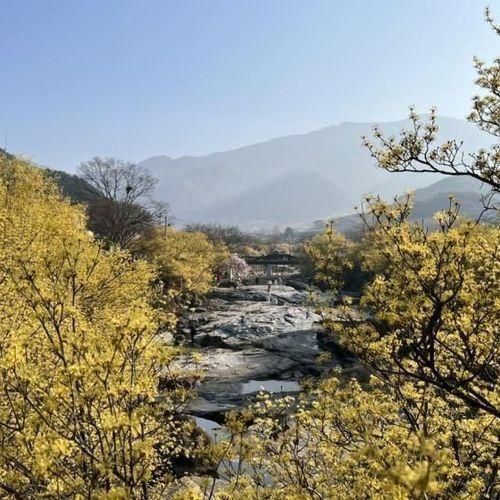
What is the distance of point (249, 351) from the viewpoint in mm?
44438

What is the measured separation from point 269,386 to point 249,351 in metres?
7.64

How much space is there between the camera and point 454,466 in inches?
290

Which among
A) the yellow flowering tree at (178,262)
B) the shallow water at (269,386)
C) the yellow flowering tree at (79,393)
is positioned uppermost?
the yellow flowering tree at (79,393)

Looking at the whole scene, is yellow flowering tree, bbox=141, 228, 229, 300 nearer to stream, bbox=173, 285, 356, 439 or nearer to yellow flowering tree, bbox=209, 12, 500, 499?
stream, bbox=173, 285, 356, 439

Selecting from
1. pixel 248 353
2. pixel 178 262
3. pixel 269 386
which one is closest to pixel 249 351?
pixel 248 353

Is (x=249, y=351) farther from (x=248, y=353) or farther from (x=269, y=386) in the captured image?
(x=269, y=386)

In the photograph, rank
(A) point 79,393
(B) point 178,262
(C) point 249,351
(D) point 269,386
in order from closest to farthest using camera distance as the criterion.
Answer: (A) point 79,393 → (D) point 269,386 → (C) point 249,351 → (B) point 178,262

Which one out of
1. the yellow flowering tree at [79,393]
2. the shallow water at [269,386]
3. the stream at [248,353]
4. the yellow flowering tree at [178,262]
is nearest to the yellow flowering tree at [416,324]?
the yellow flowering tree at [79,393]

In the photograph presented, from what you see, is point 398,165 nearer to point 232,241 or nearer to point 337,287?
point 337,287

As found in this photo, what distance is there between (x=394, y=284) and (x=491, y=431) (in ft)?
12.1

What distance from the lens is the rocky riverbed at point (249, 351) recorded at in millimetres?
33281

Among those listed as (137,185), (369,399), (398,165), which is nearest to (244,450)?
(369,399)

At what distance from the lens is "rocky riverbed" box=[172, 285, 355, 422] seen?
33.3 m

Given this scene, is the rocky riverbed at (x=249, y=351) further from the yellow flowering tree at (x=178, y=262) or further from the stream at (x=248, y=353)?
the yellow flowering tree at (x=178, y=262)
